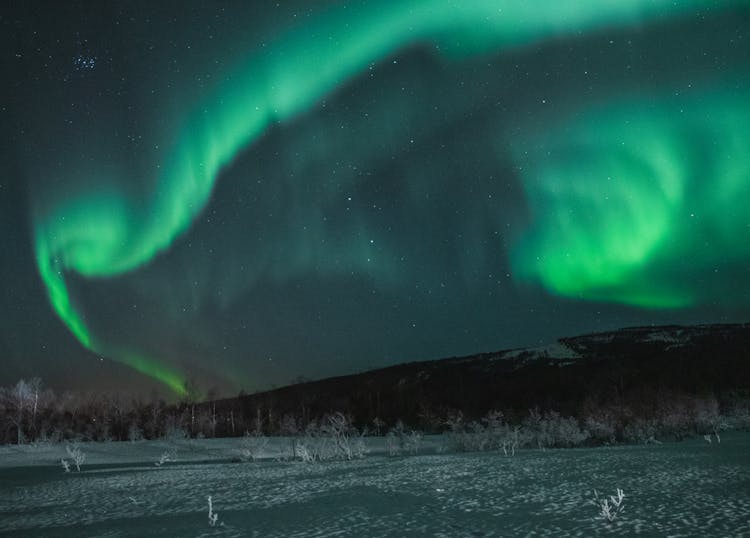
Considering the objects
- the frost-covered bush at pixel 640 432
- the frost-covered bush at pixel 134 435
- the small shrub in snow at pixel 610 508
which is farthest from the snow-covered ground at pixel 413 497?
the frost-covered bush at pixel 134 435

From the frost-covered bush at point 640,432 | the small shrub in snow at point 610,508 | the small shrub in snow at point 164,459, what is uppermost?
the small shrub in snow at point 610,508

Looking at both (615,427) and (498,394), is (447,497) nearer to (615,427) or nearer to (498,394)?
(615,427)

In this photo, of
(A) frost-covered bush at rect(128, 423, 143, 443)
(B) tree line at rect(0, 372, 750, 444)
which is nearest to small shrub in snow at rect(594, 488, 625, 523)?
(B) tree line at rect(0, 372, 750, 444)

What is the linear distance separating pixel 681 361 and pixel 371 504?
69907 millimetres

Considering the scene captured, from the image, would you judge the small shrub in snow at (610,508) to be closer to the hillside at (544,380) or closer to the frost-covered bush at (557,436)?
the frost-covered bush at (557,436)

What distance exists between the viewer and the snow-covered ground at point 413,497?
8523 millimetres

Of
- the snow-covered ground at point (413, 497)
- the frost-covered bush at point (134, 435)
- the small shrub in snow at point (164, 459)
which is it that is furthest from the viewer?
the frost-covered bush at point (134, 435)

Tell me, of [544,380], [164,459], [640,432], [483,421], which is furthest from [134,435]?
[544,380]

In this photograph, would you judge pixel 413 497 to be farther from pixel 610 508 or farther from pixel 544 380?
pixel 544 380

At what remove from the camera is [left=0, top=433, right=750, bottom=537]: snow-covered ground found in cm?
852

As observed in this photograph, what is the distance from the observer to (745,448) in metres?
18.0

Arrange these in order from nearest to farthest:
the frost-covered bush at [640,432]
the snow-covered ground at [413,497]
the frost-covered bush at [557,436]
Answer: the snow-covered ground at [413,497] → the frost-covered bush at [640,432] → the frost-covered bush at [557,436]

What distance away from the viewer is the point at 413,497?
11.7 m

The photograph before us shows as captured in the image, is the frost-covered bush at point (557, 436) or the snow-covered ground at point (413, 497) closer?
the snow-covered ground at point (413, 497)
